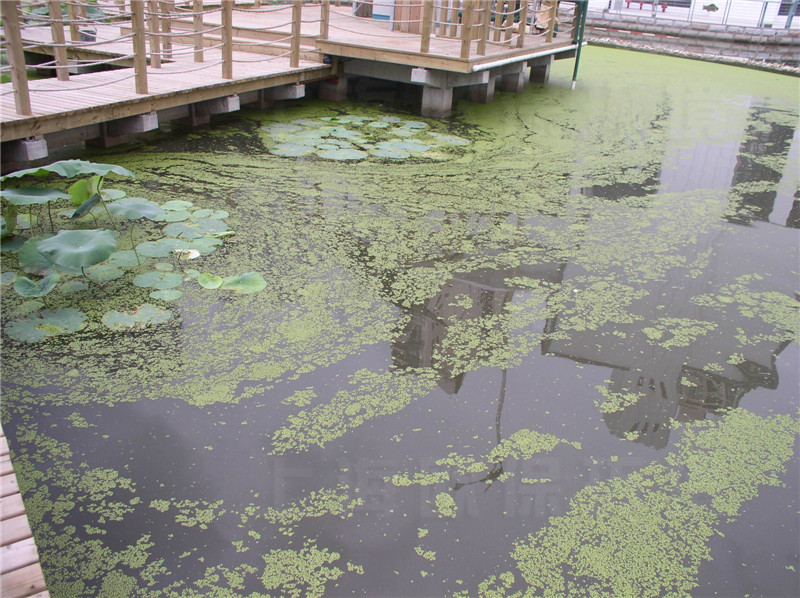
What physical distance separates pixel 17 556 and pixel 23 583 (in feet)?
0.23

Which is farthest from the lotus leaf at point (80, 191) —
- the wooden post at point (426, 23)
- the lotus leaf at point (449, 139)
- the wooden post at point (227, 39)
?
the wooden post at point (426, 23)

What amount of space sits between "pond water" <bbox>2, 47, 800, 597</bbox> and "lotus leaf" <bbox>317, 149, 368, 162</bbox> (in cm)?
35

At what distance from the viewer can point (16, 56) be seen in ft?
10.5

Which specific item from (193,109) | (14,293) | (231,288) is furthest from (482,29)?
(14,293)

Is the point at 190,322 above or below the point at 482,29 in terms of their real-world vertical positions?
below

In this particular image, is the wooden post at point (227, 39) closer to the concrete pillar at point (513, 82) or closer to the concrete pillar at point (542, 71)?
the concrete pillar at point (513, 82)

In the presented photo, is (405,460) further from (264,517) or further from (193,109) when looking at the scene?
(193,109)

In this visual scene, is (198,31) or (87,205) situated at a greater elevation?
(198,31)

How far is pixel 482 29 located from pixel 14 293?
4278mm

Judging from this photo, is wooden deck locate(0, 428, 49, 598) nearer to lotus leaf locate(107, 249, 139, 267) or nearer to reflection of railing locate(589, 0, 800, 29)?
lotus leaf locate(107, 249, 139, 267)

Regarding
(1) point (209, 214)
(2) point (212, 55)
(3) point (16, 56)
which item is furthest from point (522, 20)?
(3) point (16, 56)

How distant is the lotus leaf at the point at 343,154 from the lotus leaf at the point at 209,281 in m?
1.79

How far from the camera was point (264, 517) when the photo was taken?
5.49ft

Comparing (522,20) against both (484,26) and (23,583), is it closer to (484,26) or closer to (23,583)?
(484,26)
